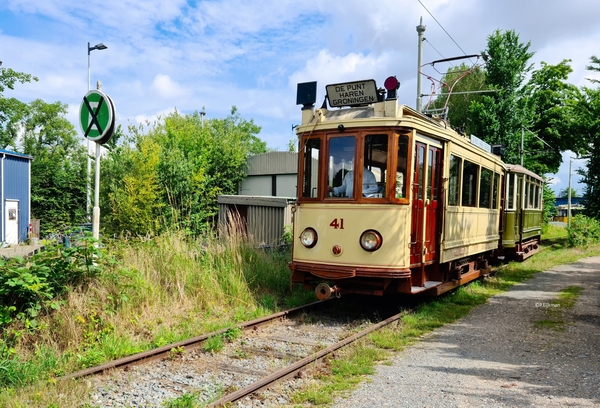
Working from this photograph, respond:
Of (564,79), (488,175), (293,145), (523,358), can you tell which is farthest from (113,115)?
(293,145)

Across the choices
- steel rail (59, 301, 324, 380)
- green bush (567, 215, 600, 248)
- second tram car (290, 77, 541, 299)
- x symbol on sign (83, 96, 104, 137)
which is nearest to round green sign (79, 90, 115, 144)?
x symbol on sign (83, 96, 104, 137)

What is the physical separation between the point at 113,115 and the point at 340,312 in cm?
471

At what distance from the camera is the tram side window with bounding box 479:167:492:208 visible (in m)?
11.1

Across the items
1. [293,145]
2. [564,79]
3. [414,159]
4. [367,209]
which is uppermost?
[564,79]

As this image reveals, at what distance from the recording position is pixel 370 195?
774cm

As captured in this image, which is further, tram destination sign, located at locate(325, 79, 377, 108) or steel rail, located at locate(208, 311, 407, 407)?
tram destination sign, located at locate(325, 79, 377, 108)

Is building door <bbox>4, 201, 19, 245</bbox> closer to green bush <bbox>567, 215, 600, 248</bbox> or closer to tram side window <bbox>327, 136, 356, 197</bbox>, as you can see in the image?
tram side window <bbox>327, 136, 356, 197</bbox>

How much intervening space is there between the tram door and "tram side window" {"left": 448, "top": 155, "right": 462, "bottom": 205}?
44 cm

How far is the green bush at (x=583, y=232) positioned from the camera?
23922 millimetres

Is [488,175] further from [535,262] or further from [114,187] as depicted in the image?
Answer: [114,187]

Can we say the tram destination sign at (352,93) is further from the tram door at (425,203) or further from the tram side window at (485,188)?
the tram side window at (485,188)

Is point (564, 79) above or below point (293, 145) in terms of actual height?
above

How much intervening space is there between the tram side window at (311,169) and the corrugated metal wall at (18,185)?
64.1 ft

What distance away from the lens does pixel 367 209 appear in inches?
301
